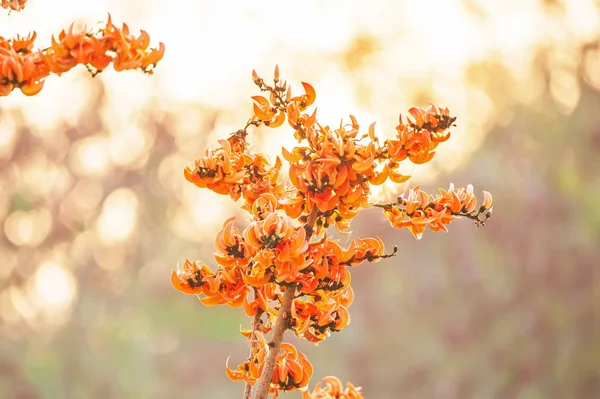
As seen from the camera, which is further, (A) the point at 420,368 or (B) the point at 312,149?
(A) the point at 420,368

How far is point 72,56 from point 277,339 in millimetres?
392

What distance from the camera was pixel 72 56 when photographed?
838 mm

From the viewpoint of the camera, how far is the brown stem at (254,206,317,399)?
91 centimetres

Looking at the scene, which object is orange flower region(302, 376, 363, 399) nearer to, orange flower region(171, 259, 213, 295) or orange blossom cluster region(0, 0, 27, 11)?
orange flower region(171, 259, 213, 295)

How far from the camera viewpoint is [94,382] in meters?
5.57

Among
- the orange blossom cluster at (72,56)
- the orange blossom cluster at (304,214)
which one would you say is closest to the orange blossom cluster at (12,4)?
the orange blossom cluster at (72,56)

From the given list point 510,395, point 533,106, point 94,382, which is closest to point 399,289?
point 510,395

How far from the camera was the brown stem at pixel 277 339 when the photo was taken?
35.9 inches

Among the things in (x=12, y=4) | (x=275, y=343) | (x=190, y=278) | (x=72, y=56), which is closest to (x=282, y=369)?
(x=275, y=343)

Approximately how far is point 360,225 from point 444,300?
840mm

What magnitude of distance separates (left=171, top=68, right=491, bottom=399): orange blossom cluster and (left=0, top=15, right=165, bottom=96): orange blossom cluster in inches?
6.1

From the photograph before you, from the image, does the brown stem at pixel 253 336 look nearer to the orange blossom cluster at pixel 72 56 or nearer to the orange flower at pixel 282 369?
the orange flower at pixel 282 369

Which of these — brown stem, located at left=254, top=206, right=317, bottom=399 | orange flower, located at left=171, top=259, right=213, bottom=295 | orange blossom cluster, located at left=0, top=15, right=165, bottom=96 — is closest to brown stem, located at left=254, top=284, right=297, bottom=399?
brown stem, located at left=254, top=206, right=317, bottom=399

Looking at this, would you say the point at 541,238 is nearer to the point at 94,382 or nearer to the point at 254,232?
the point at 94,382
